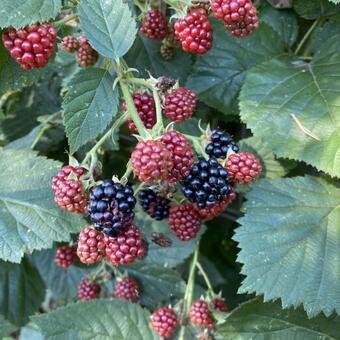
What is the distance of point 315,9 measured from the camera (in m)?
2.21

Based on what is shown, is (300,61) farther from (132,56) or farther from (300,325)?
(300,325)

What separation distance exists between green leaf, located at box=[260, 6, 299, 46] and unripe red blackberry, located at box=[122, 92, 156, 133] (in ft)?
2.82

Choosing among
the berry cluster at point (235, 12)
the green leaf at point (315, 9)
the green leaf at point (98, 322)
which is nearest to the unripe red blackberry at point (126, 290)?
the green leaf at point (98, 322)

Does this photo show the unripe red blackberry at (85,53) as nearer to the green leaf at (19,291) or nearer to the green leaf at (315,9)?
the green leaf at (315,9)

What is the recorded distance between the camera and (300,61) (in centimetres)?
222

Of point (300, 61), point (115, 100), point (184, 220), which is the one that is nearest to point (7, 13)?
point (115, 100)

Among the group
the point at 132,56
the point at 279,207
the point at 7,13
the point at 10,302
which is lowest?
the point at 10,302

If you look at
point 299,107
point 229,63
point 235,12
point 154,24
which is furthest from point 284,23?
point 235,12

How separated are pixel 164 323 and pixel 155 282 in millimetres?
343

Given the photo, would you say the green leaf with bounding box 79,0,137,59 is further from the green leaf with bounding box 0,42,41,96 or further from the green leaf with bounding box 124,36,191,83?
the green leaf with bounding box 124,36,191,83

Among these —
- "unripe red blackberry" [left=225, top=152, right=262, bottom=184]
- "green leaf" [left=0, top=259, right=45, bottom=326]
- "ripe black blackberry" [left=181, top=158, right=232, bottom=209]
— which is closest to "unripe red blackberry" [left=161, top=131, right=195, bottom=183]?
"ripe black blackberry" [left=181, top=158, right=232, bottom=209]

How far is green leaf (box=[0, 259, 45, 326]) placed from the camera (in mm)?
2760

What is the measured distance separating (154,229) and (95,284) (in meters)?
0.30

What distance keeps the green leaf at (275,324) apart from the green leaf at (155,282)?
0.45 metres
